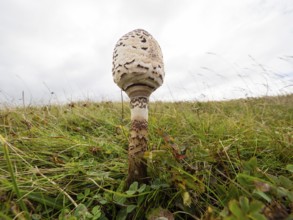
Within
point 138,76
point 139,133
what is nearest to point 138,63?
point 138,76

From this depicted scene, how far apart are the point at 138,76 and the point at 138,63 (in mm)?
81

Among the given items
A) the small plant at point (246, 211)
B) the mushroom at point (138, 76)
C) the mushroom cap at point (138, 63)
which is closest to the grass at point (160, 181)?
the small plant at point (246, 211)

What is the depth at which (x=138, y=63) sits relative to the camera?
1.35m

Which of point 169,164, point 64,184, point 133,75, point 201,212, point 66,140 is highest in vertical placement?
point 133,75

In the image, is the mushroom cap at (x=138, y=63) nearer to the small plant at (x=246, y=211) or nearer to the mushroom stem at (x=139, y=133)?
the mushroom stem at (x=139, y=133)

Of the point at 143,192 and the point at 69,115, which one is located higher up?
the point at 69,115

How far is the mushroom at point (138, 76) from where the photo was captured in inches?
54.1

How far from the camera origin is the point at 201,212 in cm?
124

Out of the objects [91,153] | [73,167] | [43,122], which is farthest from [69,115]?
[73,167]

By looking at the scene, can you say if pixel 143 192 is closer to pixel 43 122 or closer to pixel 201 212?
pixel 201 212

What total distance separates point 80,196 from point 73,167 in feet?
1.08

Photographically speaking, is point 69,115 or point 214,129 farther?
point 69,115

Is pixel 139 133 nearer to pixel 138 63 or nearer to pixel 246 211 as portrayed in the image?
pixel 138 63

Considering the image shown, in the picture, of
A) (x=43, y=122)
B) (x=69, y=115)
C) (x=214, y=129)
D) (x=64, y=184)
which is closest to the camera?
(x=64, y=184)
